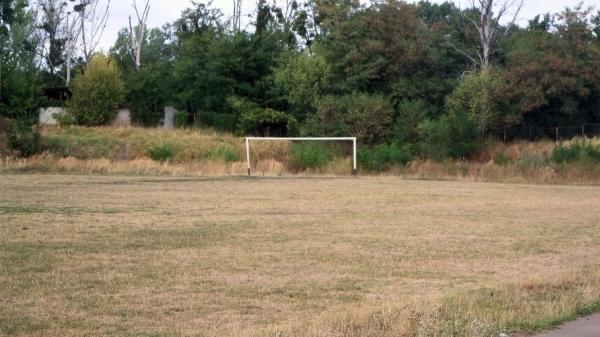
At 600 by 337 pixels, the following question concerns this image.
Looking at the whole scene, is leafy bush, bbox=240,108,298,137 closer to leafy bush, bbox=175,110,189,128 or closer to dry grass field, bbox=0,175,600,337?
leafy bush, bbox=175,110,189,128

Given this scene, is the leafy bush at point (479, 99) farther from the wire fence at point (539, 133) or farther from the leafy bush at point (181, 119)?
the leafy bush at point (181, 119)

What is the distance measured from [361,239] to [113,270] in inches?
253

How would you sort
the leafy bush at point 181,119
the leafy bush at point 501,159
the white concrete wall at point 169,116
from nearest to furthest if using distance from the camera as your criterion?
the leafy bush at point 501,159, the leafy bush at point 181,119, the white concrete wall at point 169,116

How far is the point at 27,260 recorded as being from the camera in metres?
12.7

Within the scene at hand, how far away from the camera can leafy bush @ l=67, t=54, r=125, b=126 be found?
60.5m

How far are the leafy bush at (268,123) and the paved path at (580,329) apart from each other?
2042 inches

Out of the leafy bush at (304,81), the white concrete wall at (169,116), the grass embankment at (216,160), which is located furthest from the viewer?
the white concrete wall at (169,116)

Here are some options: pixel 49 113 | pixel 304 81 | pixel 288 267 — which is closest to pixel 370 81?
pixel 304 81

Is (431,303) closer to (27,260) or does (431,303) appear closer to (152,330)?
(152,330)

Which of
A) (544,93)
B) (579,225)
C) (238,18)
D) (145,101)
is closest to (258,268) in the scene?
(579,225)

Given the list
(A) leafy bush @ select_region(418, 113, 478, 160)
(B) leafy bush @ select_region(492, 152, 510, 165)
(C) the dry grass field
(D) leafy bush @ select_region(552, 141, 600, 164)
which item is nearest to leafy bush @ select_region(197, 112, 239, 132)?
Result: (A) leafy bush @ select_region(418, 113, 478, 160)

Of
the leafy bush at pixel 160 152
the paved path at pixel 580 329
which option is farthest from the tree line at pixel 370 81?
the paved path at pixel 580 329

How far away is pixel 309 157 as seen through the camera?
4922 centimetres

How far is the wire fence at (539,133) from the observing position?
5912 centimetres
